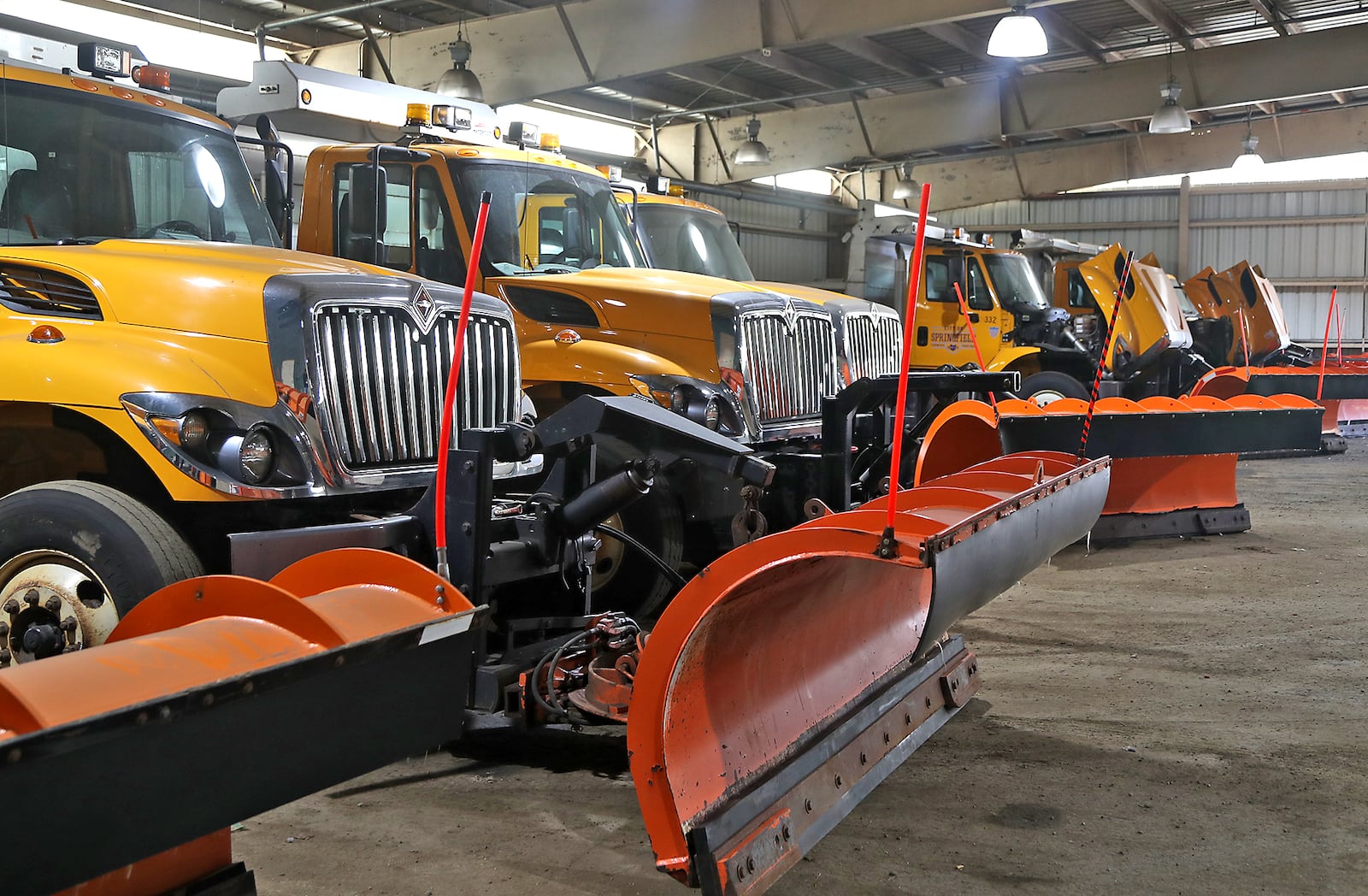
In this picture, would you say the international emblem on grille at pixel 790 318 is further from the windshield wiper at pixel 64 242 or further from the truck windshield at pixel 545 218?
the windshield wiper at pixel 64 242

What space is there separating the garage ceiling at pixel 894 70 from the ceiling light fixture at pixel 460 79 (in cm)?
114

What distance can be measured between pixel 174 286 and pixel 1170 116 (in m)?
15.6

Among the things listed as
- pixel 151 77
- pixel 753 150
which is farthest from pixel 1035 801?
pixel 753 150

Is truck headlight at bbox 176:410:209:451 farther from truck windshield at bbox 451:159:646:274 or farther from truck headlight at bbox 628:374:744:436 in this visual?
truck windshield at bbox 451:159:646:274

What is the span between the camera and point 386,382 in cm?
423

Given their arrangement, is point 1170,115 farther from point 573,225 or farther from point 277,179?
point 277,179

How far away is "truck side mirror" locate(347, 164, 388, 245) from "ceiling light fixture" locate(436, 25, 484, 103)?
7280 mm

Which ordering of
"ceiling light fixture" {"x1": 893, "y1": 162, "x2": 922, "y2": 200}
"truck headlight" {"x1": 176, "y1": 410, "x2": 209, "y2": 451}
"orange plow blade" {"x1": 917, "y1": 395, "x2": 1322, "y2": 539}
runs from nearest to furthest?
1. "truck headlight" {"x1": 176, "y1": 410, "x2": 209, "y2": 451}
2. "orange plow blade" {"x1": 917, "y1": 395, "x2": 1322, "y2": 539}
3. "ceiling light fixture" {"x1": 893, "y1": 162, "x2": 922, "y2": 200}

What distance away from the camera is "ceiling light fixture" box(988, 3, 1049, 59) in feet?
39.7

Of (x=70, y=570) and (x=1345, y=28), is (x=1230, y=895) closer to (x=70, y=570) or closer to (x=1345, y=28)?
(x=70, y=570)

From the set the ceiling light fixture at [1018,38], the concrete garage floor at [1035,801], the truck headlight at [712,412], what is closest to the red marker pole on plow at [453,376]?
the concrete garage floor at [1035,801]

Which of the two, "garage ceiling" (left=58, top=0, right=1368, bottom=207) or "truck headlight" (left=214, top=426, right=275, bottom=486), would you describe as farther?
"garage ceiling" (left=58, top=0, right=1368, bottom=207)

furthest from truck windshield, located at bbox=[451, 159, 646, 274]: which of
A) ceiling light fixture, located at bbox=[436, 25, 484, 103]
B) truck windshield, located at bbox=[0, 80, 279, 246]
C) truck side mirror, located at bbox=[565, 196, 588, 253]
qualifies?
ceiling light fixture, located at bbox=[436, 25, 484, 103]

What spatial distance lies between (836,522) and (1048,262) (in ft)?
52.3
